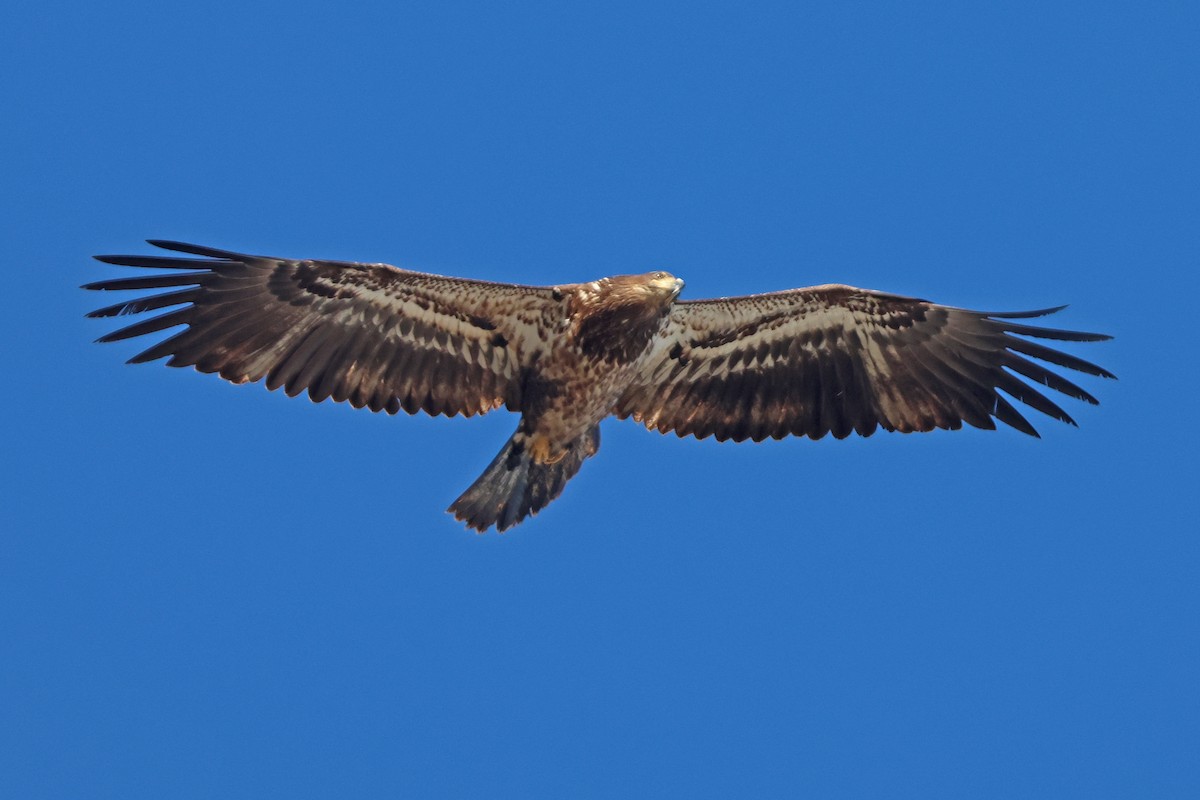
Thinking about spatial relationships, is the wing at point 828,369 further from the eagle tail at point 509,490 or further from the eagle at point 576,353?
the eagle tail at point 509,490

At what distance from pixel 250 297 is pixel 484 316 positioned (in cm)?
190

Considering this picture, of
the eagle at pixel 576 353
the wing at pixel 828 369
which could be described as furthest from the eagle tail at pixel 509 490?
the wing at pixel 828 369

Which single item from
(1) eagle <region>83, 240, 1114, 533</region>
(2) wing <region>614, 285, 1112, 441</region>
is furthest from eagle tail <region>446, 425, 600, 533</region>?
(2) wing <region>614, 285, 1112, 441</region>

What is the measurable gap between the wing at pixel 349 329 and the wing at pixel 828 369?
1301 millimetres

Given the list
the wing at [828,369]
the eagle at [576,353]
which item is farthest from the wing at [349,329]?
the wing at [828,369]

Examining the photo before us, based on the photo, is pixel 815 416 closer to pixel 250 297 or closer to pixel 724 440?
pixel 724 440

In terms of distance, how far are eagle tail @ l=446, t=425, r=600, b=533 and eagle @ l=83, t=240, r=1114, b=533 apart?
14 millimetres

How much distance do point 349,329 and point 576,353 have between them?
1.93 meters

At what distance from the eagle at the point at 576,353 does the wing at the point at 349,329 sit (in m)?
0.01

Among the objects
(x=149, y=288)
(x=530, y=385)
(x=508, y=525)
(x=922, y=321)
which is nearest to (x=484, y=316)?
(x=530, y=385)

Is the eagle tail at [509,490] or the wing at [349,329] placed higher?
the wing at [349,329]

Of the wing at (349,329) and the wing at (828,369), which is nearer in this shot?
the wing at (349,329)

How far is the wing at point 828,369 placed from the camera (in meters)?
14.6

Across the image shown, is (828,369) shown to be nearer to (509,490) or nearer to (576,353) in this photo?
(576,353)
